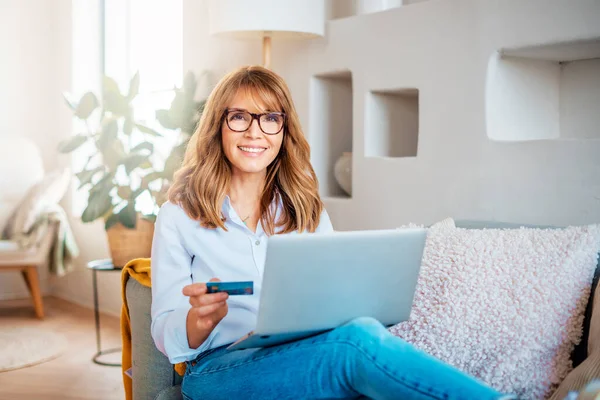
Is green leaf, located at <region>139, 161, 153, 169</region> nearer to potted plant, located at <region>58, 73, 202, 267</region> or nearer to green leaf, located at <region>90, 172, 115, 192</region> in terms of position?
potted plant, located at <region>58, 73, 202, 267</region>

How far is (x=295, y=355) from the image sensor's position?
135 cm

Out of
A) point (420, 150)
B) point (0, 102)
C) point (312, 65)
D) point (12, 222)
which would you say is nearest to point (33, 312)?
point (12, 222)

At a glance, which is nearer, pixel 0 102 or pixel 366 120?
pixel 366 120

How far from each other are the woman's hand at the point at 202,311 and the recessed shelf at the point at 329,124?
132 centimetres

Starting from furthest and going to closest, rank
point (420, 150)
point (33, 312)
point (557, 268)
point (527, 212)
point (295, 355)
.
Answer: point (33, 312) → point (420, 150) → point (527, 212) → point (557, 268) → point (295, 355)

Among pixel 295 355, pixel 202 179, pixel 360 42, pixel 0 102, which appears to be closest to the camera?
pixel 295 355

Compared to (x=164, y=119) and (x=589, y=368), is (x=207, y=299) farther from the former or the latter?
(x=164, y=119)

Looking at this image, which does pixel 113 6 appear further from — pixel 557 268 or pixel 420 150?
pixel 557 268

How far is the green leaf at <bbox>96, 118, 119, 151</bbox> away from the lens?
3.34 metres

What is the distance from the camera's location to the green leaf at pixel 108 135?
3.34 m

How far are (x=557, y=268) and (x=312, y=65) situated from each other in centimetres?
143

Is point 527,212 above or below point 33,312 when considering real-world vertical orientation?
above

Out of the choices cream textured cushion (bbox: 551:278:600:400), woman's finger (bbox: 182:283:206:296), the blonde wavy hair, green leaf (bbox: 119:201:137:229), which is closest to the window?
green leaf (bbox: 119:201:137:229)

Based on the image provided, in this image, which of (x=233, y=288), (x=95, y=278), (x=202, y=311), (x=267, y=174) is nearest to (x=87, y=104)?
(x=95, y=278)
